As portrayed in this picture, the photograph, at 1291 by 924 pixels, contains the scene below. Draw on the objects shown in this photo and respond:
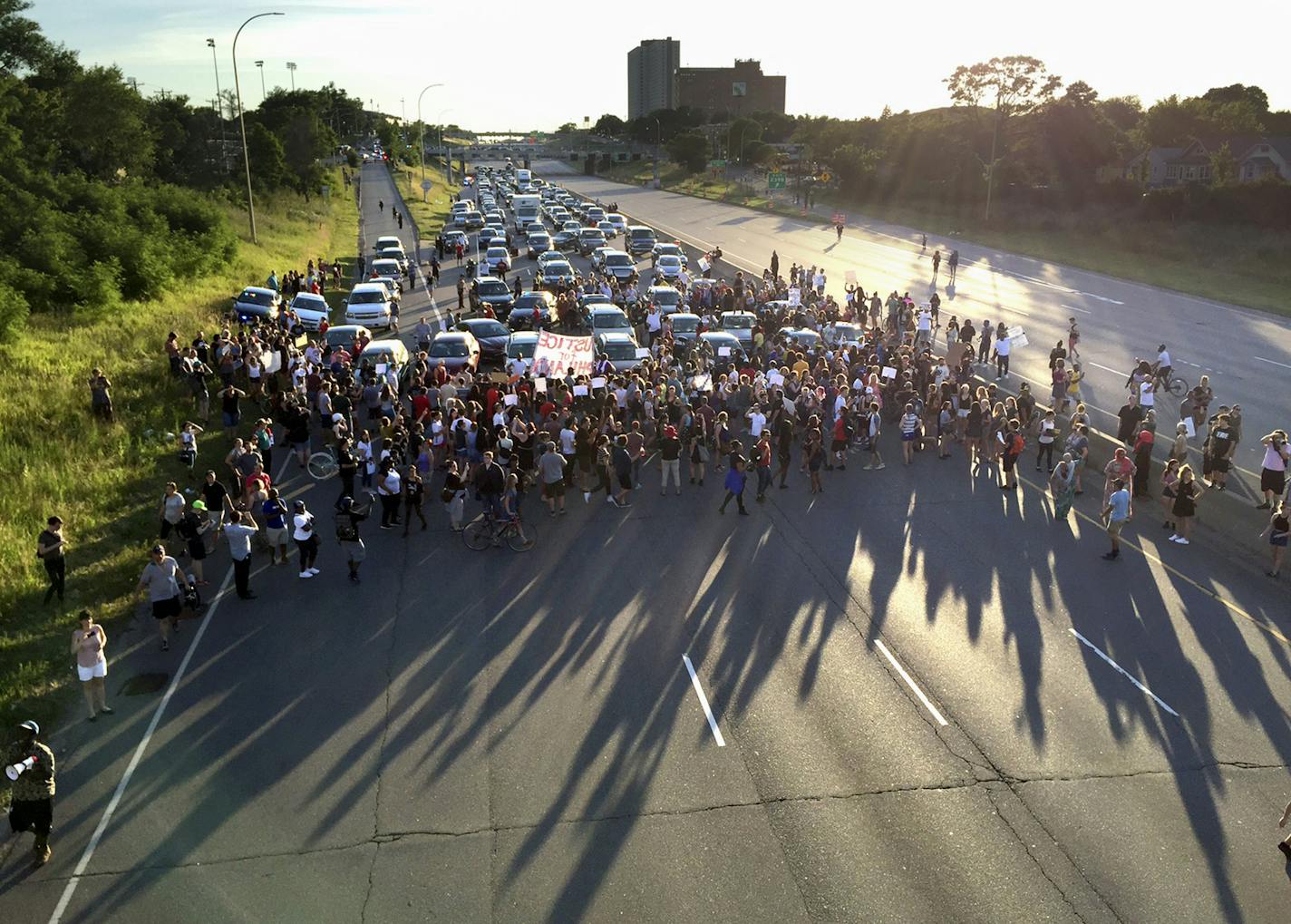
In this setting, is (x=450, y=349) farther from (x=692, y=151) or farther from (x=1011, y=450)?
(x=692, y=151)

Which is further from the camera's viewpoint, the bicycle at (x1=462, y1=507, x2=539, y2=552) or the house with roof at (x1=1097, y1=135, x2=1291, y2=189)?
the house with roof at (x1=1097, y1=135, x2=1291, y2=189)

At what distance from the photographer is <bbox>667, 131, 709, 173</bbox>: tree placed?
138750 mm

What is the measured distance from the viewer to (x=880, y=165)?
3723 inches

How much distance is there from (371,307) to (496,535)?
21.2 m

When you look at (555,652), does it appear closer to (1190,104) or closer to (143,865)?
(143,865)

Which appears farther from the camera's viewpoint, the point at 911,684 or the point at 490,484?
the point at 490,484

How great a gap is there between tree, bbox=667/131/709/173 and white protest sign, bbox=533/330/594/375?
407 ft

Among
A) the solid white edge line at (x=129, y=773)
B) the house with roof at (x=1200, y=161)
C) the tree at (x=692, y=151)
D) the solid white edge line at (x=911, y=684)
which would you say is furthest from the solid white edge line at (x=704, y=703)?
the tree at (x=692, y=151)

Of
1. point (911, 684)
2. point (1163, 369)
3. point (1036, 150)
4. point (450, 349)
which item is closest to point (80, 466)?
point (450, 349)

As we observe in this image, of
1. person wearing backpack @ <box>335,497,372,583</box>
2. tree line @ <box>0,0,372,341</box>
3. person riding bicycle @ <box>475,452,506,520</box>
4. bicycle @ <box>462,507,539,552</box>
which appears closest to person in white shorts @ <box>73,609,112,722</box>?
person wearing backpack @ <box>335,497,372,583</box>

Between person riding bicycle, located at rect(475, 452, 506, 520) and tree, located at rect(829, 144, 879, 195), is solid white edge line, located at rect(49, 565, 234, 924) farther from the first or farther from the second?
tree, located at rect(829, 144, 879, 195)

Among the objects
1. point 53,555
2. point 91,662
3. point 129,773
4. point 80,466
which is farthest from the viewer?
point 80,466

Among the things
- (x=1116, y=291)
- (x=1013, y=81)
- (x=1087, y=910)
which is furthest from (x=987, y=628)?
(x=1013, y=81)

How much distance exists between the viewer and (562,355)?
2219cm
